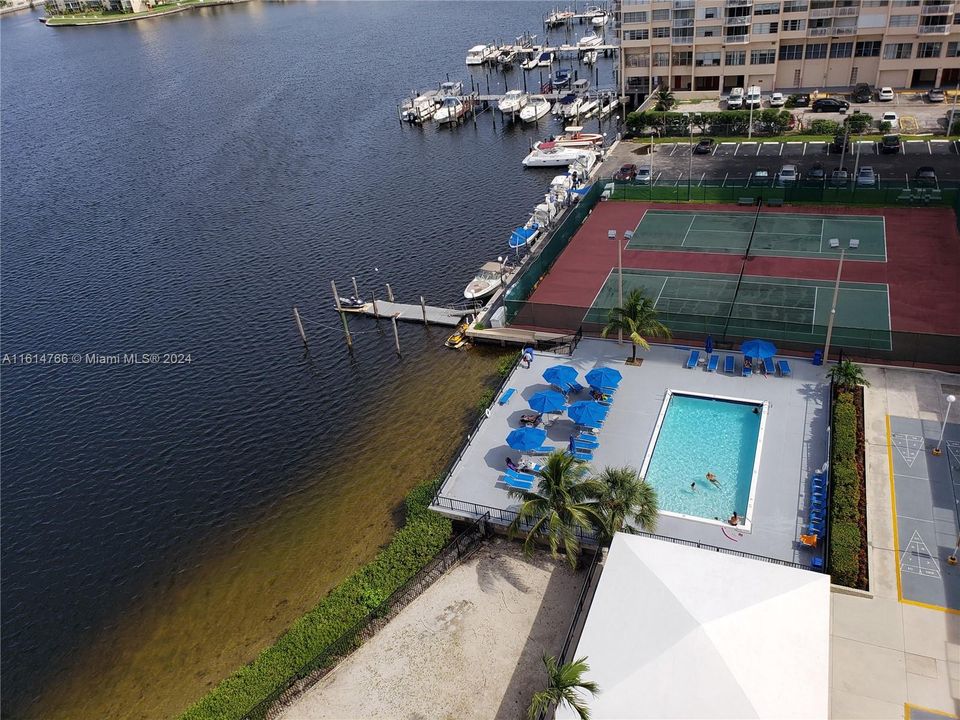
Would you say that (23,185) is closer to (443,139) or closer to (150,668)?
(443,139)

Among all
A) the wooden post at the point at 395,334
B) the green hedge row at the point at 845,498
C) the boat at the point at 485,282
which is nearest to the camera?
the green hedge row at the point at 845,498

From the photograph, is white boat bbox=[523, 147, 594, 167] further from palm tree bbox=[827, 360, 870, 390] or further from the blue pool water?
palm tree bbox=[827, 360, 870, 390]

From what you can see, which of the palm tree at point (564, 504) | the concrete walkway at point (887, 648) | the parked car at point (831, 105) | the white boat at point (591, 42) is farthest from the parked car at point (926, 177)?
the white boat at point (591, 42)

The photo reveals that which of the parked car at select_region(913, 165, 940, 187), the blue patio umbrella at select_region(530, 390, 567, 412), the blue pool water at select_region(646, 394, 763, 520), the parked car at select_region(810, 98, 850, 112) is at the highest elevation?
the parked car at select_region(810, 98, 850, 112)

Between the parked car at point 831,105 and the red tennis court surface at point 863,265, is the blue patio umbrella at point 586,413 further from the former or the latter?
the parked car at point 831,105

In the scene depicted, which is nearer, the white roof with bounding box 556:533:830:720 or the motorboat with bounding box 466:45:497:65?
the white roof with bounding box 556:533:830:720

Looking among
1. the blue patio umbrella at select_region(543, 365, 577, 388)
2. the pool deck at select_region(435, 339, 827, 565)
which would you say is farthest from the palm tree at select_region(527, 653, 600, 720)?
the blue patio umbrella at select_region(543, 365, 577, 388)

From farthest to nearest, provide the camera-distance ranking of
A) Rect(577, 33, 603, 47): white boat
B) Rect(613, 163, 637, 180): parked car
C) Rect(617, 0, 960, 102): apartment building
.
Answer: Rect(577, 33, 603, 47): white boat < Rect(617, 0, 960, 102): apartment building < Rect(613, 163, 637, 180): parked car
